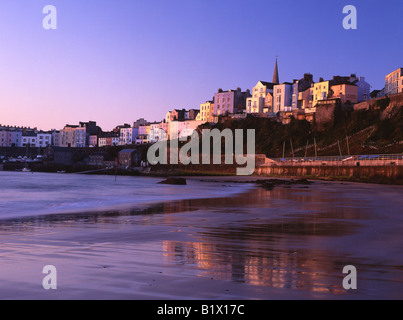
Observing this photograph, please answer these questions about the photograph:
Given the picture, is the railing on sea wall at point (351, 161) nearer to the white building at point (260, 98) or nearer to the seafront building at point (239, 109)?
the seafront building at point (239, 109)

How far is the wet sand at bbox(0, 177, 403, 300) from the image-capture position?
16.9 ft

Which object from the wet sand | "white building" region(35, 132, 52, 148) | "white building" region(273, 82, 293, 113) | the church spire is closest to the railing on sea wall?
"white building" region(273, 82, 293, 113)

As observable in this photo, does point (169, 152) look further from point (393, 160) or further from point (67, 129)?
point (67, 129)

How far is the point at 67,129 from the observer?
153m

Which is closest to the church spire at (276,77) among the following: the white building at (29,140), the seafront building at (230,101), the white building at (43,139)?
the seafront building at (230,101)

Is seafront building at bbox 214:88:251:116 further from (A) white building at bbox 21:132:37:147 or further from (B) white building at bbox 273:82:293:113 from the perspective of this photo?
(A) white building at bbox 21:132:37:147

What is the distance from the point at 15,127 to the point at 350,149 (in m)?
160

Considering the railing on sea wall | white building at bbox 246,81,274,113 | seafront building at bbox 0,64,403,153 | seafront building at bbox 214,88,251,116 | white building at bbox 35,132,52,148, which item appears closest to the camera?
the railing on sea wall

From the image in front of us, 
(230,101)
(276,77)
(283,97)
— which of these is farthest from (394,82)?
(276,77)

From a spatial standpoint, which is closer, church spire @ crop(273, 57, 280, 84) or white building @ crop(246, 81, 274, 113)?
white building @ crop(246, 81, 274, 113)

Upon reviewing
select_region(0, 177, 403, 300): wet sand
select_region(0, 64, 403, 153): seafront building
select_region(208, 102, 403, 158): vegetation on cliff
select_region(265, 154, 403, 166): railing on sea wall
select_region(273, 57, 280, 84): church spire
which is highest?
select_region(273, 57, 280, 84): church spire

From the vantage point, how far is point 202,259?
23.2 feet

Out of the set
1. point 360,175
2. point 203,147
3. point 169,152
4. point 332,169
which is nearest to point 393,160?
point 360,175

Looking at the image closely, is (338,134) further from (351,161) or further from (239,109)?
(239,109)
